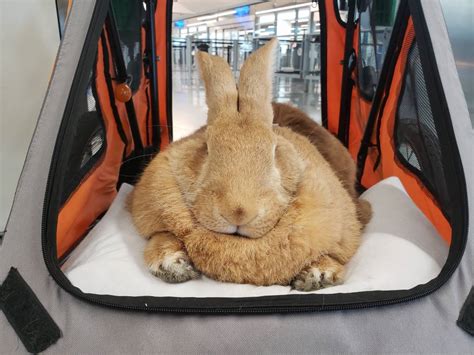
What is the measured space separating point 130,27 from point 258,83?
957 millimetres

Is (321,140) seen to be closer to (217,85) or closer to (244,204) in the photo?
(217,85)

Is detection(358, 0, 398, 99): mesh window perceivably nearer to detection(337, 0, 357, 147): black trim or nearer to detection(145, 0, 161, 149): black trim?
detection(337, 0, 357, 147): black trim

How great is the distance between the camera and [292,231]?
76 centimetres

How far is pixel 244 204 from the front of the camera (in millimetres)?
676

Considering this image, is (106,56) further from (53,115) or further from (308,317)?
(308,317)

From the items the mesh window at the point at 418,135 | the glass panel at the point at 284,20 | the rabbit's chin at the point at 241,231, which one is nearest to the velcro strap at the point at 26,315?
the rabbit's chin at the point at 241,231

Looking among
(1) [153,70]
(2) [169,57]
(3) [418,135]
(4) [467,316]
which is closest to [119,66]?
(1) [153,70]

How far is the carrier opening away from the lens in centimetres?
72

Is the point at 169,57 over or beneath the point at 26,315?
over

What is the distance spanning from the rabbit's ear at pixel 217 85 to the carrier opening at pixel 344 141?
9.0 inches

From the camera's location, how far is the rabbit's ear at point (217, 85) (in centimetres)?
84

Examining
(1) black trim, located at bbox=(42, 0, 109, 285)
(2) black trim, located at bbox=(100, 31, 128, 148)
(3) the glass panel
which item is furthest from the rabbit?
(3) the glass panel

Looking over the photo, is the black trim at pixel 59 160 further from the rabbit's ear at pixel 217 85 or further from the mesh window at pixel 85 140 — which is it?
the rabbit's ear at pixel 217 85

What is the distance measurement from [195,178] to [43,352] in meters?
0.38
